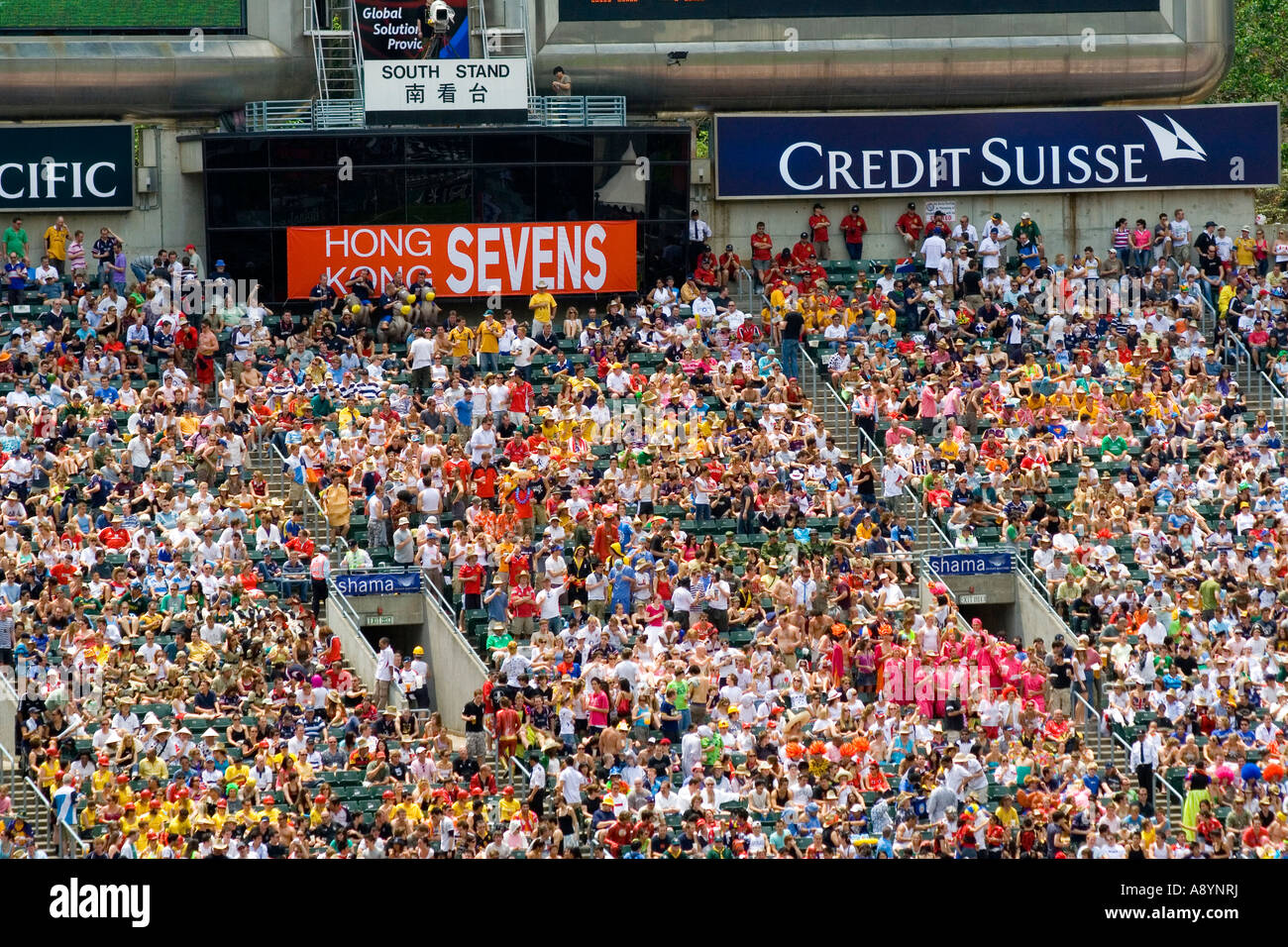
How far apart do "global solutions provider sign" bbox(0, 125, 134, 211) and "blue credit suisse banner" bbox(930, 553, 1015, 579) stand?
1527cm

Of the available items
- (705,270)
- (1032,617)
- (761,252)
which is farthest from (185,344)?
(1032,617)

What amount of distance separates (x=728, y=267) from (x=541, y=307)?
11.8ft

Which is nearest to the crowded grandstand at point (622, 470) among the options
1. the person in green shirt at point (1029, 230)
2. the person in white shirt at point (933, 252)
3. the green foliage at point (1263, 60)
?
the person in white shirt at point (933, 252)

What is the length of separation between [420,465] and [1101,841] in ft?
34.9

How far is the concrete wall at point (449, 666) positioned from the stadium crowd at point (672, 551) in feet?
0.63

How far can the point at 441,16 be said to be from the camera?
33.1m

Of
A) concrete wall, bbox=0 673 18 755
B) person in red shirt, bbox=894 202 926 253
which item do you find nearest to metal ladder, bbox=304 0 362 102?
person in red shirt, bbox=894 202 926 253

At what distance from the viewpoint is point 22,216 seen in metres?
33.8

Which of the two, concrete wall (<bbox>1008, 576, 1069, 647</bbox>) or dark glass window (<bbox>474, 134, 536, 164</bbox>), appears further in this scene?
dark glass window (<bbox>474, 134, 536, 164</bbox>)

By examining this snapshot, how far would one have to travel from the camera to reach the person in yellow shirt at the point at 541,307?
3216 centimetres

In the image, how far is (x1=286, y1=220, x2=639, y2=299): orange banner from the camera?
109ft

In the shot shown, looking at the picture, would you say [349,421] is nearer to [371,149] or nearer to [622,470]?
[622,470]

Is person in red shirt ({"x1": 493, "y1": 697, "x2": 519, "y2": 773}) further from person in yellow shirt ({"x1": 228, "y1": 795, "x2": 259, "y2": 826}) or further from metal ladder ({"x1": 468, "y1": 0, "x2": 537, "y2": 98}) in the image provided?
metal ladder ({"x1": 468, "y1": 0, "x2": 537, "y2": 98})
